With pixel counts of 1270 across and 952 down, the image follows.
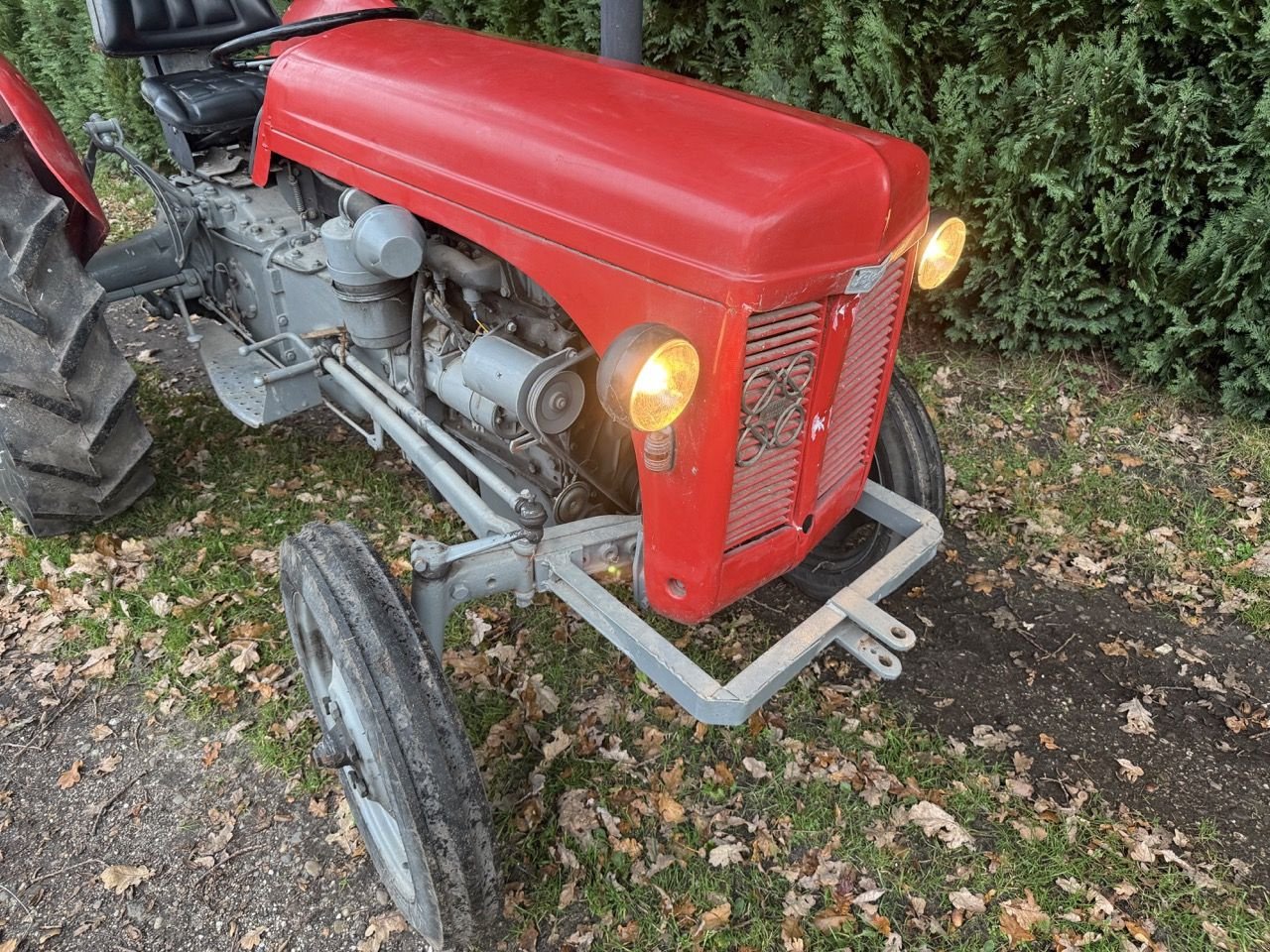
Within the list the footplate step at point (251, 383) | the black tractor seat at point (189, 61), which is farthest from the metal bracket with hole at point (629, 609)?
the black tractor seat at point (189, 61)

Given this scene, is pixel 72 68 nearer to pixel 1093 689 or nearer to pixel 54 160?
pixel 54 160

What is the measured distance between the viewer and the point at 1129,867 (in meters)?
2.37

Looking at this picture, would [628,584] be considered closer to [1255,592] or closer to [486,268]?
[486,268]

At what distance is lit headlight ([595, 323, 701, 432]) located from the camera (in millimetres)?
1603

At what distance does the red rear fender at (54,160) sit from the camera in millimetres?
2809

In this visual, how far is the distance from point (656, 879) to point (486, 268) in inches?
61.4

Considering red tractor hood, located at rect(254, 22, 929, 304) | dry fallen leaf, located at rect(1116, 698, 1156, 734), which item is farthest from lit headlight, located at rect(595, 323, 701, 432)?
dry fallen leaf, located at rect(1116, 698, 1156, 734)

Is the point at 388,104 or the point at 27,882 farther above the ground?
the point at 388,104

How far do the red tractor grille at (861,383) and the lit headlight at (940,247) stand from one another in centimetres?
9

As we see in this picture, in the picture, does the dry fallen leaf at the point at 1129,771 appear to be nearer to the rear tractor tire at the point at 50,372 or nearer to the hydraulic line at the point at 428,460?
the hydraulic line at the point at 428,460

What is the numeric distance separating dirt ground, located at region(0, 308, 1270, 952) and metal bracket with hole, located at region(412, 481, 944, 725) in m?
0.76

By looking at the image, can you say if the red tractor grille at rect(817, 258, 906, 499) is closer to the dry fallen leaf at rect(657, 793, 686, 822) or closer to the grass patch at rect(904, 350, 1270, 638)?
the dry fallen leaf at rect(657, 793, 686, 822)

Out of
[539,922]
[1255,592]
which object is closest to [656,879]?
[539,922]

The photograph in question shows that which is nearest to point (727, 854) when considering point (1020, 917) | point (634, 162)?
point (1020, 917)
